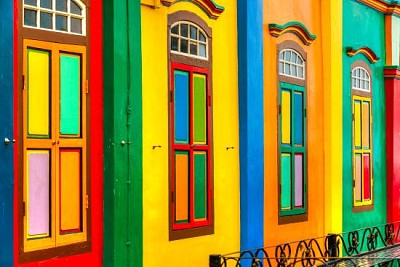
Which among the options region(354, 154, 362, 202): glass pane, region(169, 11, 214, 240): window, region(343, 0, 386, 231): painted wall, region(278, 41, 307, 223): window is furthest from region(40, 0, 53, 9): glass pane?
region(354, 154, 362, 202): glass pane

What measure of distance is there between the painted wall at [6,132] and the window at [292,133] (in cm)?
525

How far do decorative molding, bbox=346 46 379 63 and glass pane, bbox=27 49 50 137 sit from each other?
7095mm

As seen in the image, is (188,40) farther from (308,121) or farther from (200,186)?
(308,121)

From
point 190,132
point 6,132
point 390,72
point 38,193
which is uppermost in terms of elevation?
point 390,72

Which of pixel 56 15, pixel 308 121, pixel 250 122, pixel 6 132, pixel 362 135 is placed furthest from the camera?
pixel 362 135

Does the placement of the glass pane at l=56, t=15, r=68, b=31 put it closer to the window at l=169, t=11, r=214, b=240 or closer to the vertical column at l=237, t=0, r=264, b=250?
the window at l=169, t=11, r=214, b=240

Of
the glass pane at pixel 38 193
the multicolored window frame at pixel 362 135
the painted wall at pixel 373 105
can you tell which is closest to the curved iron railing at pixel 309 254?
the painted wall at pixel 373 105

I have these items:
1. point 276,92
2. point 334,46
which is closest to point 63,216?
point 276,92

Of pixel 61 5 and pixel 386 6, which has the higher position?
pixel 386 6

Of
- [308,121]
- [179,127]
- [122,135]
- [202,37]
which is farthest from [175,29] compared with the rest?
[308,121]

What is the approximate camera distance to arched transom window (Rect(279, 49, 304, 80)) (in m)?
11.8

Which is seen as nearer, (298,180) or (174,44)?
(174,44)

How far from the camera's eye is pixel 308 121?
12492 millimetres

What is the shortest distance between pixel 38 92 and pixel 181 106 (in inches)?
91.5
